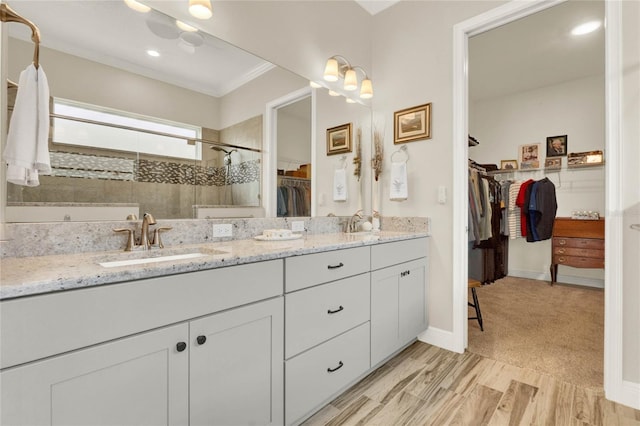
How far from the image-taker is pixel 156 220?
1437 millimetres

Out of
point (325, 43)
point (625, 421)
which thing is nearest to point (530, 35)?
point (325, 43)

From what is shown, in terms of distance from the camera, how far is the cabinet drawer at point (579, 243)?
12.5 ft

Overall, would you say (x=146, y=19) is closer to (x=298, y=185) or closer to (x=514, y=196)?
(x=298, y=185)

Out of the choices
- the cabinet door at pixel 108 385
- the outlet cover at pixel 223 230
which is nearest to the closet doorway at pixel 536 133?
the outlet cover at pixel 223 230

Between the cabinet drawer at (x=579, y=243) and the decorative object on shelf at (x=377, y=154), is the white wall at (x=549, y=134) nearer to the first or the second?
the cabinet drawer at (x=579, y=243)

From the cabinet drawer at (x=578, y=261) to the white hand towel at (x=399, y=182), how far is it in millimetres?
3184

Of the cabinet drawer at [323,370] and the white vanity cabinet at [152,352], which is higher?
the white vanity cabinet at [152,352]

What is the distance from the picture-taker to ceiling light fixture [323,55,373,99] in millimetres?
2314

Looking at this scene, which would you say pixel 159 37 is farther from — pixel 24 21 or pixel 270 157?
pixel 270 157

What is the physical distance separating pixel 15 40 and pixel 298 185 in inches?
60.5

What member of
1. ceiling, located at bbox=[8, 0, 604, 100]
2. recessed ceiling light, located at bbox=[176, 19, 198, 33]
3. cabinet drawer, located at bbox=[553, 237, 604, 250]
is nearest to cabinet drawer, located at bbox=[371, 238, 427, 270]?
ceiling, located at bbox=[8, 0, 604, 100]

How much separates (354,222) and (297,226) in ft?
1.95

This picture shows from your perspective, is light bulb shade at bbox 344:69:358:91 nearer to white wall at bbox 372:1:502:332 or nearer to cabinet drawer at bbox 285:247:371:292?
white wall at bbox 372:1:502:332

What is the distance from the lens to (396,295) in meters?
1.96
